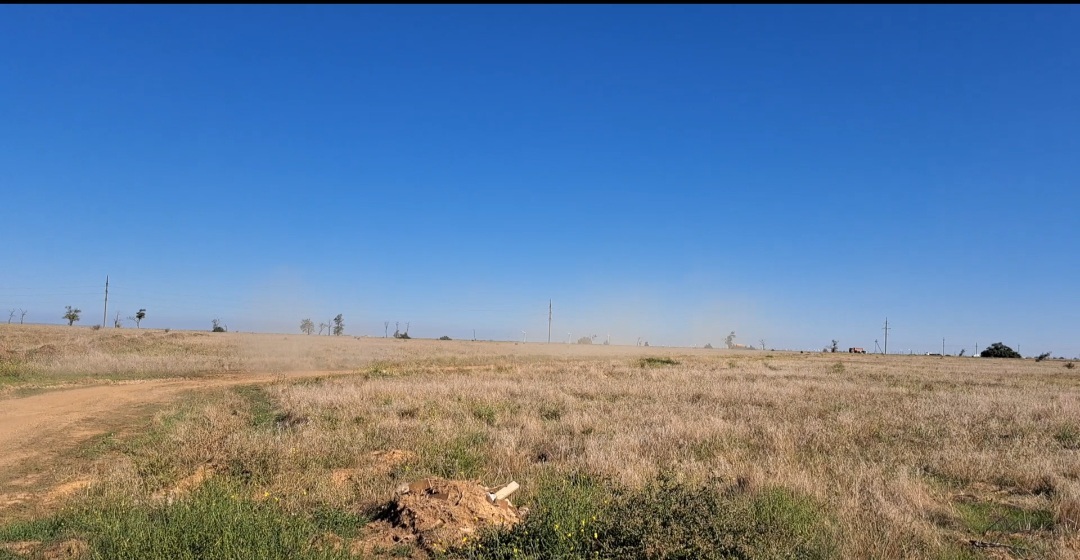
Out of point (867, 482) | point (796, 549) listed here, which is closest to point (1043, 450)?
point (867, 482)

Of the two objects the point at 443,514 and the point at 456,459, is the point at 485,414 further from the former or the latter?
the point at 443,514

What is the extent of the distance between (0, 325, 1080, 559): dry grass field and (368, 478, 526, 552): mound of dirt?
0.44ft

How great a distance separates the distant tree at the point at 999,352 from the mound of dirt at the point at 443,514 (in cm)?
12415

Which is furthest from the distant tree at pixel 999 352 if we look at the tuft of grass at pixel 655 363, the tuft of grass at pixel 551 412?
the tuft of grass at pixel 551 412

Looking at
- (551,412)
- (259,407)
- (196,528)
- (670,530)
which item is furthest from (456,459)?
(259,407)

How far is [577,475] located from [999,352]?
412ft

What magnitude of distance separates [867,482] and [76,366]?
31.8 m

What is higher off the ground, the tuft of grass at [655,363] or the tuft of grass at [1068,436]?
the tuft of grass at [1068,436]

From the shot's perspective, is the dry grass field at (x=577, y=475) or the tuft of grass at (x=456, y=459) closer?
the dry grass field at (x=577, y=475)

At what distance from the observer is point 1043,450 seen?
35.1 ft

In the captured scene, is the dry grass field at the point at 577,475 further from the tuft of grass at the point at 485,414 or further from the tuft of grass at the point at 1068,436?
the tuft of grass at the point at 485,414

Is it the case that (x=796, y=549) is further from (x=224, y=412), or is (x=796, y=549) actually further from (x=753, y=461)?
(x=224, y=412)

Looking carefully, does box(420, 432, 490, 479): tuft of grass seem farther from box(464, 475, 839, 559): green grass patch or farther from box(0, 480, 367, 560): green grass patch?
box(464, 475, 839, 559): green grass patch

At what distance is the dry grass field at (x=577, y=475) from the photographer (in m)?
5.57
